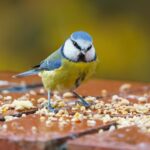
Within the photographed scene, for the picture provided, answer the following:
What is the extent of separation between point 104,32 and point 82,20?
1.24 ft

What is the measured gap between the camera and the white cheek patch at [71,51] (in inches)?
133

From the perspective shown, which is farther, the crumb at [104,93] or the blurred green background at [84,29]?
the blurred green background at [84,29]

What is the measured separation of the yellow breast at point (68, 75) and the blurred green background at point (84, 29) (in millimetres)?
4506

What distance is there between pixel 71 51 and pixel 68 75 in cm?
12

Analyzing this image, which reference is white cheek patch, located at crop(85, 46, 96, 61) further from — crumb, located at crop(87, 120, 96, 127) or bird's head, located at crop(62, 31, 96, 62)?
crumb, located at crop(87, 120, 96, 127)

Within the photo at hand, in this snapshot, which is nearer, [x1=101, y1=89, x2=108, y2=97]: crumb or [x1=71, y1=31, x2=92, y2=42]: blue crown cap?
[x1=71, y1=31, x2=92, y2=42]: blue crown cap

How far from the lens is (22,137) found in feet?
7.56

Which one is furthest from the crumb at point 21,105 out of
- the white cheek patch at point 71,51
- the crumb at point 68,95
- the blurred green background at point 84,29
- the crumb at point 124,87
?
the blurred green background at point 84,29

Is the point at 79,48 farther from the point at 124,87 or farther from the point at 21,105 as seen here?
the point at 124,87

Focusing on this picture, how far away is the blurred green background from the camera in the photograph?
8062mm

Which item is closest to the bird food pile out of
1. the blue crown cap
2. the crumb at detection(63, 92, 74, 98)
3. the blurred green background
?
the crumb at detection(63, 92, 74, 98)

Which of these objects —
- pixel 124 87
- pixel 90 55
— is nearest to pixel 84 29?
pixel 124 87

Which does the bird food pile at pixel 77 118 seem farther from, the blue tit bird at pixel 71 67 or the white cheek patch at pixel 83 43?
the white cheek patch at pixel 83 43

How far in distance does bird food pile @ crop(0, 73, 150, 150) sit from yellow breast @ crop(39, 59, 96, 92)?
75 mm
